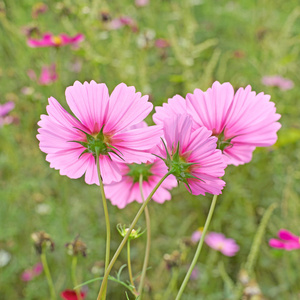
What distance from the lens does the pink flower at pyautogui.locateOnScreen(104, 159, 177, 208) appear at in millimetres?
430

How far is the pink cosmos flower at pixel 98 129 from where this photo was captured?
1.10 ft

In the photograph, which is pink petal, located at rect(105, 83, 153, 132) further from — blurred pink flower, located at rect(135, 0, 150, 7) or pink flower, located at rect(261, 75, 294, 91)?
blurred pink flower, located at rect(135, 0, 150, 7)

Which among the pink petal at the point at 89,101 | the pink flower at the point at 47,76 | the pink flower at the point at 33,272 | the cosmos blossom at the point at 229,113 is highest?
the pink flower at the point at 47,76

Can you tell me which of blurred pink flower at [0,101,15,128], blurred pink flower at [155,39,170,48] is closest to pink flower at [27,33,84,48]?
blurred pink flower at [0,101,15,128]

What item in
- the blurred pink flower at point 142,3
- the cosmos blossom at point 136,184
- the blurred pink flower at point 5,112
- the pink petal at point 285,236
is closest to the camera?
the cosmos blossom at point 136,184

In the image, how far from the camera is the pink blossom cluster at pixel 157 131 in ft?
1.07

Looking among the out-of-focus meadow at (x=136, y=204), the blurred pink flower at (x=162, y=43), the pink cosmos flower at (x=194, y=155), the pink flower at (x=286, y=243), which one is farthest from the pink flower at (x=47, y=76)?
the pink cosmos flower at (x=194, y=155)

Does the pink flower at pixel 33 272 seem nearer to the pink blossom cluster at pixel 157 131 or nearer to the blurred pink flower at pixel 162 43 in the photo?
the pink blossom cluster at pixel 157 131

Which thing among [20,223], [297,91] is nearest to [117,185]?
[20,223]

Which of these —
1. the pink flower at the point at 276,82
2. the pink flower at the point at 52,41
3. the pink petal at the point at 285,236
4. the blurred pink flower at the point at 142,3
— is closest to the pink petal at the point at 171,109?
the pink petal at the point at 285,236

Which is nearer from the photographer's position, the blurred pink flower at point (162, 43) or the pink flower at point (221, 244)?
the pink flower at point (221, 244)

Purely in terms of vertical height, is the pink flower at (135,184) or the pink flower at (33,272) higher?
the pink flower at (135,184)

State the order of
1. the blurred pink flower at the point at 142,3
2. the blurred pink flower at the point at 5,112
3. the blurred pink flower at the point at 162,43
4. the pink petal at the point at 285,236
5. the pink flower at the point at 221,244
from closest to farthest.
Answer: the pink petal at the point at 285,236, the pink flower at the point at 221,244, the blurred pink flower at the point at 5,112, the blurred pink flower at the point at 162,43, the blurred pink flower at the point at 142,3

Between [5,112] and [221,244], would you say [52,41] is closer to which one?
[5,112]
